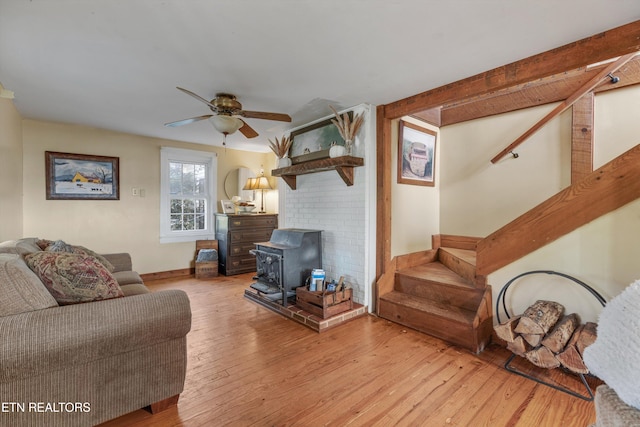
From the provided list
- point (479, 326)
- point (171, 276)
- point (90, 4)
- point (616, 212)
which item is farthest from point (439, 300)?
point (171, 276)

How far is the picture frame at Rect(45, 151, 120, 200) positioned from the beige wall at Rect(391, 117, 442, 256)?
3931 mm

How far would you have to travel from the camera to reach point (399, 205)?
10.6 ft

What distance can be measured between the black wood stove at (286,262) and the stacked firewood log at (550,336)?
192 centimetres

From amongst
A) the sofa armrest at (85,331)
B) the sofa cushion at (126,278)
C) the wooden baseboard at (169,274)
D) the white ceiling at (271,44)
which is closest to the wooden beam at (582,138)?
the white ceiling at (271,44)

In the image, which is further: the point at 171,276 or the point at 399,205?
the point at 171,276

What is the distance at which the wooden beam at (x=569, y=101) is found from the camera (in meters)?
2.35

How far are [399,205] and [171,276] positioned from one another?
378 cm

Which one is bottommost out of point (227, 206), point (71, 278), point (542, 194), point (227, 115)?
point (71, 278)

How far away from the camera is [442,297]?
9.00 ft

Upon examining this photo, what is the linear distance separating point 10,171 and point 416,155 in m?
4.36

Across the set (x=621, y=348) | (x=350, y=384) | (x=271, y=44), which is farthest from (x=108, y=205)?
(x=621, y=348)

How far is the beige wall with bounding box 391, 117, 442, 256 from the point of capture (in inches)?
125

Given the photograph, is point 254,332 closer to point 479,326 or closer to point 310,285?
point 310,285

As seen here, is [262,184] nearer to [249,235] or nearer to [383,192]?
[249,235]
